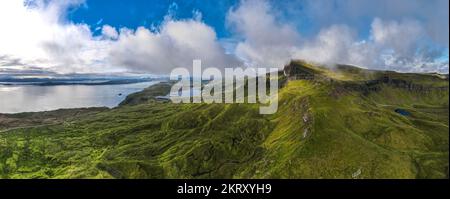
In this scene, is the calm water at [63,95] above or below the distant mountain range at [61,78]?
below

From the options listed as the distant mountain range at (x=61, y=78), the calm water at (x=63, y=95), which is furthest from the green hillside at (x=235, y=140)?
the distant mountain range at (x=61, y=78)

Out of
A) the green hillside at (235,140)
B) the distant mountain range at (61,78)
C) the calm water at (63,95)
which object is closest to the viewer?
the distant mountain range at (61,78)

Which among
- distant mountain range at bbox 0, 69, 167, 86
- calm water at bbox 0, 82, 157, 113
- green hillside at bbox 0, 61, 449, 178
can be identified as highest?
distant mountain range at bbox 0, 69, 167, 86

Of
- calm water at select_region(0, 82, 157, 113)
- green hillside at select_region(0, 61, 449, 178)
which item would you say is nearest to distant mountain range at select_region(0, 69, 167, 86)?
calm water at select_region(0, 82, 157, 113)

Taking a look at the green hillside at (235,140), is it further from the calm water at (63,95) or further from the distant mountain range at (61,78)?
the distant mountain range at (61,78)

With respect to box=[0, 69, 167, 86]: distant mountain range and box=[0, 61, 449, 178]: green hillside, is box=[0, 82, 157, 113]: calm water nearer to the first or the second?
box=[0, 69, 167, 86]: distant mountain range
